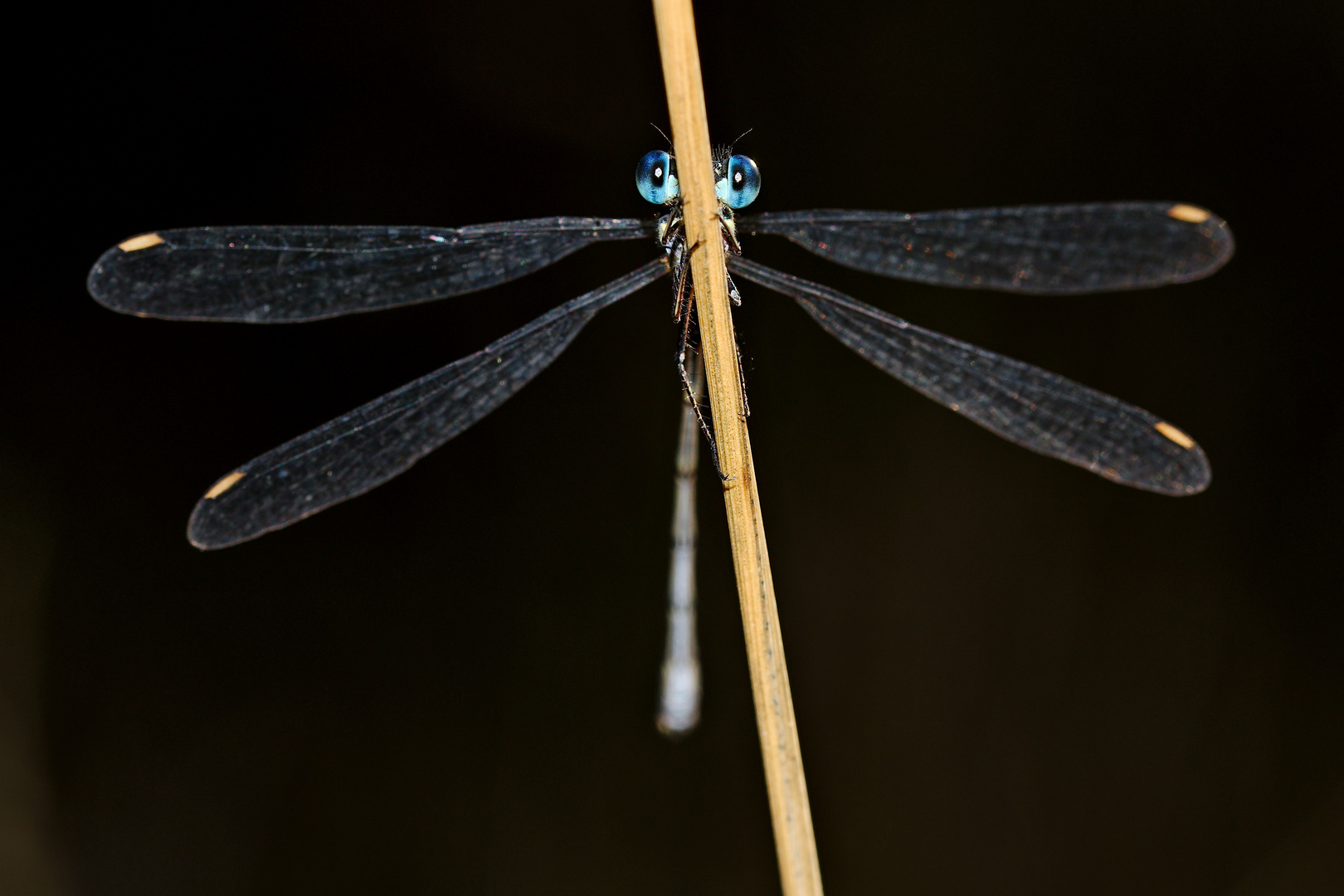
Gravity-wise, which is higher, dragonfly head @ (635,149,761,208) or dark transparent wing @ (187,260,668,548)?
dragonfly head @ (635,149,761,208)

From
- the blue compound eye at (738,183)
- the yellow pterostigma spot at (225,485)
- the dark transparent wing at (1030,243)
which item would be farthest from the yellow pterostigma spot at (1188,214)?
the yellow pterostigma spot at (225,485)

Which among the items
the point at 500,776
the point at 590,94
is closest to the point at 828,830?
the point at 500,776

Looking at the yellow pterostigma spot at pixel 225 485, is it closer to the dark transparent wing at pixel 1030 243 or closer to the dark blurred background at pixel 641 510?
the dark transparent wing at pixel 1030 243

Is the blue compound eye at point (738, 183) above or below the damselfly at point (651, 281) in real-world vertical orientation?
above

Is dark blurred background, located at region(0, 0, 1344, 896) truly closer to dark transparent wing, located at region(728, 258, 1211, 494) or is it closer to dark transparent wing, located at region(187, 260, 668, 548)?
dark transparent wing, located at region(728, 258, 1211, 494)

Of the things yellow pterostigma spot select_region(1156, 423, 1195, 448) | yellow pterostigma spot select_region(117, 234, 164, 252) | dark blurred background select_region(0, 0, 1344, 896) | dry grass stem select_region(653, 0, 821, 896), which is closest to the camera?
dry grass stem select_region(653, 0, 821, 896)

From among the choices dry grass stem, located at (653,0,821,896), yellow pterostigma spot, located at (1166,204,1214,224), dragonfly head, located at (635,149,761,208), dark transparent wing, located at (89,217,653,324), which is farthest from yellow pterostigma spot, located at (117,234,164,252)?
yellow pterostigma spot, located at (1166,204,1214,224)

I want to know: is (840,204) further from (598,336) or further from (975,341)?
(598,336)
